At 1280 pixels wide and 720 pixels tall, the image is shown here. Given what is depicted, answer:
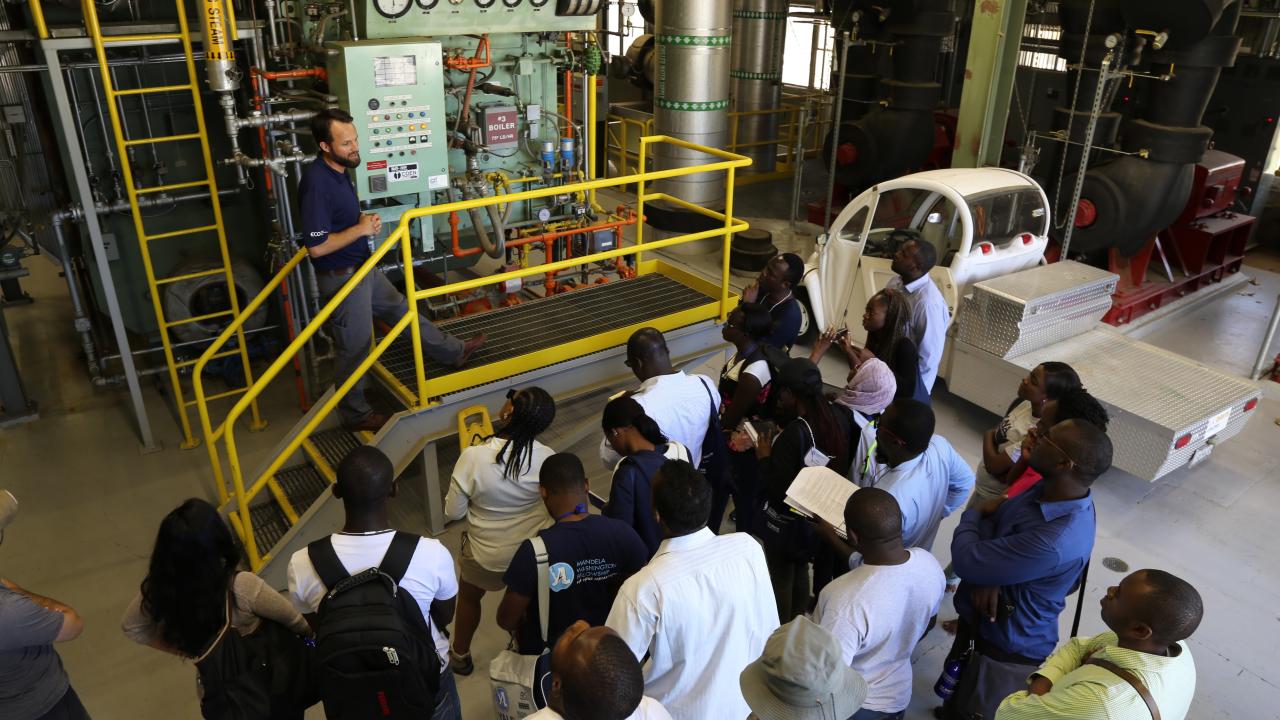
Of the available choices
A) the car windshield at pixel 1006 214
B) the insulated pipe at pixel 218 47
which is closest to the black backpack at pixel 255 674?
the insulated pipe at pixel 218 47

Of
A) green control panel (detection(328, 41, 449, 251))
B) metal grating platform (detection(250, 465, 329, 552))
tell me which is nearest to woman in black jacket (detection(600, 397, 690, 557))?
metal grating platform (detection(250, 465, 329, 552))

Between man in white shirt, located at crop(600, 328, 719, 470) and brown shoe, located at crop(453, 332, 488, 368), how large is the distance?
1.50 meters

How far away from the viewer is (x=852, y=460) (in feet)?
14.5

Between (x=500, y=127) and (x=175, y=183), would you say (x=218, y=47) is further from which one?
(x=500, y=127)

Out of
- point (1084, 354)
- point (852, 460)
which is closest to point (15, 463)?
point (852, 460)

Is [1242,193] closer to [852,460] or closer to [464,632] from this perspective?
[852,460]

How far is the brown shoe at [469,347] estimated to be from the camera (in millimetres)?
5801

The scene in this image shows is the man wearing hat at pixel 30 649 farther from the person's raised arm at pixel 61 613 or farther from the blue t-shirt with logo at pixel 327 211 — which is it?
the blue t-shirt with logo at pixel 327 211

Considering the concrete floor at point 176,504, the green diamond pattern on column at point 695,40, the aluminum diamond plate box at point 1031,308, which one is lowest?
the concrete floor at point 176,504

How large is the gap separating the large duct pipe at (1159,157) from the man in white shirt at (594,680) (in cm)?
853

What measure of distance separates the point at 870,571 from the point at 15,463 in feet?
22.5

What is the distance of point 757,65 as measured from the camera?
15.1m

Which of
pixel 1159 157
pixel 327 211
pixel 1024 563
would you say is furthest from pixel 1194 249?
pixel 327 211

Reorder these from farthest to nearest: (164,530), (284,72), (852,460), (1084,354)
Result: (1084,354)
(284,72)
(852,460)
(164,530)
